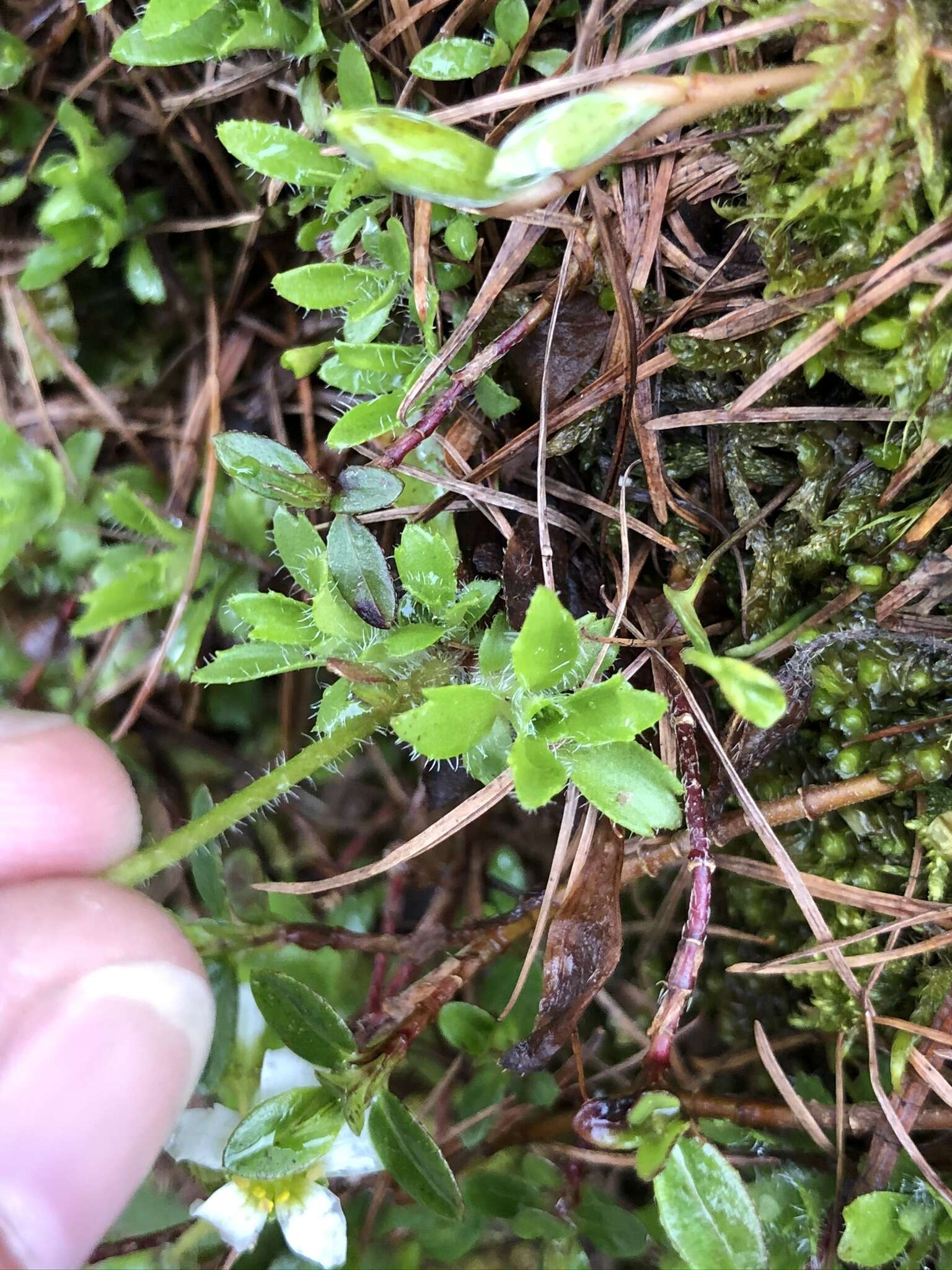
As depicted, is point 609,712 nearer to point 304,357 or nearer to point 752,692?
point 752,692

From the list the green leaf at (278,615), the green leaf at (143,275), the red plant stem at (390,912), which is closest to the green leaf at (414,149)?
the green leaf at (278,615)

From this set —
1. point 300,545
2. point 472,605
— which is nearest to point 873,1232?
point 472,605

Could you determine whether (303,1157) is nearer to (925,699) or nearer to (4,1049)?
(4,1049)

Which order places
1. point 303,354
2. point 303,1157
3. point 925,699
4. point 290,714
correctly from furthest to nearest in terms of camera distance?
point 290,714
point 303,354
point 925,699
point 303,1157

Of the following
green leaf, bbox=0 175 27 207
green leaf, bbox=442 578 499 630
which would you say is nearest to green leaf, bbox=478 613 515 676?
green leaf, bbox=442 578 499 630

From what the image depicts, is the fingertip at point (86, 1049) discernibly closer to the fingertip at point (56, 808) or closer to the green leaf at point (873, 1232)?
the fingertip at point (56, 808)

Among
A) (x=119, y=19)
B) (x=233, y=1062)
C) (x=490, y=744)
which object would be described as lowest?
(x=233, y=1062)

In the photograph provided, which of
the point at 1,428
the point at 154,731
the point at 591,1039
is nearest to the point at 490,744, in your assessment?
the point at 591,1039

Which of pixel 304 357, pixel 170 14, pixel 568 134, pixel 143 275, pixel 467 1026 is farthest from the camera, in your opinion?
pixel 143 275
